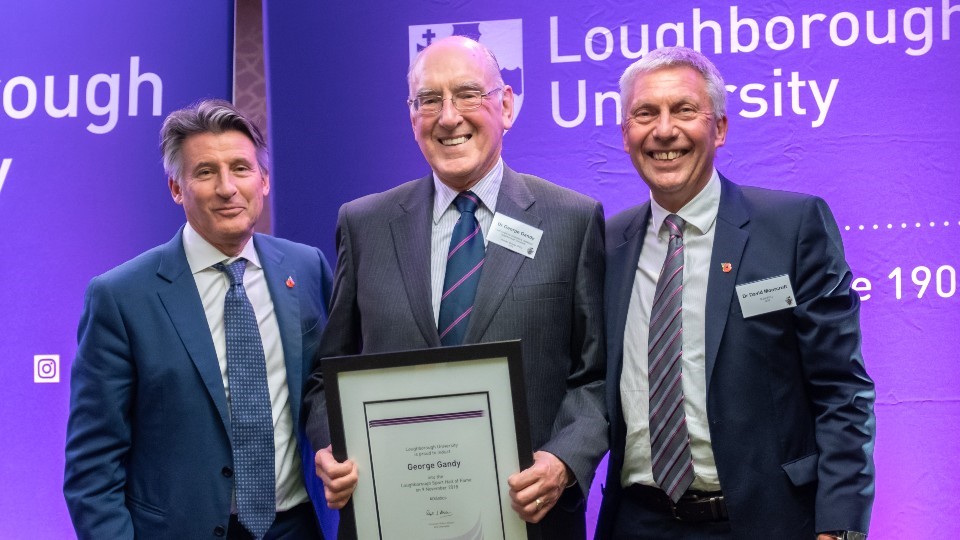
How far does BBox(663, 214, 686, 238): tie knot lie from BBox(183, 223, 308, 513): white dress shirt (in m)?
1.08

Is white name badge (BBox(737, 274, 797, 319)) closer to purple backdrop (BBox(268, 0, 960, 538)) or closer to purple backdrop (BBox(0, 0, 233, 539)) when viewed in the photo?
purple backdrop (BBox(268, 0, 960, 538))

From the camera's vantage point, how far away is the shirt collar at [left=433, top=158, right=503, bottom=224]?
242cm

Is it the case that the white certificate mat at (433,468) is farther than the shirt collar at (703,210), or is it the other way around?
the shirt collar at (703,210)

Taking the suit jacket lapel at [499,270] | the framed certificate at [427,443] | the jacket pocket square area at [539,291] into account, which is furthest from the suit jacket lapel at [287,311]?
the jacket pocket square area at [539,291]

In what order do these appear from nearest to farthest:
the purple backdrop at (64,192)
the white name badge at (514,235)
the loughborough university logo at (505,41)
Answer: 1. the white name badge at (514,235)
2. the loughborough university logo at (505,41)
3. the purple backdrop at (64,192)

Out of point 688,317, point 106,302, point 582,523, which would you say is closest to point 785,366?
point 688,317

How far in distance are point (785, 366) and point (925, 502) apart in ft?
4.53

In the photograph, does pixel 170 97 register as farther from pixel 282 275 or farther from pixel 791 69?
pixel 791 69

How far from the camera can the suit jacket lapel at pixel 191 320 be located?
2385mm

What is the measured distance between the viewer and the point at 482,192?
2.43 meters

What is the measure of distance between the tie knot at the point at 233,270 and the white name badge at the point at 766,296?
1308 mm

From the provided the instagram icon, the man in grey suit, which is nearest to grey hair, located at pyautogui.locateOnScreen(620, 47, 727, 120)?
the man in grey suit

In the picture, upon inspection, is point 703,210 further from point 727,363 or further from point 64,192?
point 64,192

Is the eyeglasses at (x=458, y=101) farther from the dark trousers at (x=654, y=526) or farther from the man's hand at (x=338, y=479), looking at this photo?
the dark trousers at (x=654, y=526)
